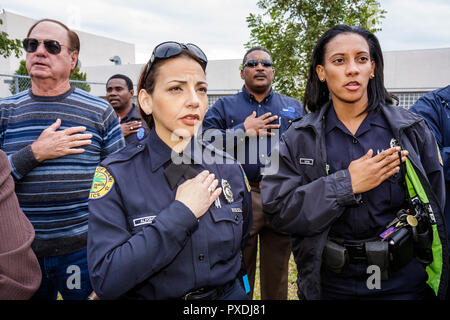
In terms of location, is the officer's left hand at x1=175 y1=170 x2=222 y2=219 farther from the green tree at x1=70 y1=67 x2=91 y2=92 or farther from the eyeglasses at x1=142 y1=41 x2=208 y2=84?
the green tree at x1=70 y1=67 x2=91 y2=92

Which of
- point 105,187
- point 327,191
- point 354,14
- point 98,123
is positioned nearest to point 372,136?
point 327,191

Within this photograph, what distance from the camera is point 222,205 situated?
1836mm

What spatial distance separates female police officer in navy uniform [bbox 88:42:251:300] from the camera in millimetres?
1493

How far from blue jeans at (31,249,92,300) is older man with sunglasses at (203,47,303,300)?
5.66 feet

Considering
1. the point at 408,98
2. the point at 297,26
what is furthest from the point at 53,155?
the point at 408,98

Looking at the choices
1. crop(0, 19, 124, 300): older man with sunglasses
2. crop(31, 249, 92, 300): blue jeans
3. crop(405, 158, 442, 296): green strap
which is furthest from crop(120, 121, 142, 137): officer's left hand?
crop(405, 158, 442, 296): green strap

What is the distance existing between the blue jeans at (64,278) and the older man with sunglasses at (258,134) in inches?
67.9

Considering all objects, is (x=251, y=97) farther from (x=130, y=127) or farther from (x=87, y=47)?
(x=87, y=47)

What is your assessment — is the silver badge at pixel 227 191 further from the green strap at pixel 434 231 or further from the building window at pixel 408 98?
the building window at pixel 408 98

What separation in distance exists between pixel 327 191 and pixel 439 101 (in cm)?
137

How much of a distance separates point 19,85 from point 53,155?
8.52 meters

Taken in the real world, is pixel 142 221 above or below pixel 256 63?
below

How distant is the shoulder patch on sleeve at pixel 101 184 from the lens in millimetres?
1633

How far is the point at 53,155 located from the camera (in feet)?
7.95
